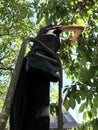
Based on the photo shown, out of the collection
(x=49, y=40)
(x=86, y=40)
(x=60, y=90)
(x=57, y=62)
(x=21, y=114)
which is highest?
(x=86, y=40)

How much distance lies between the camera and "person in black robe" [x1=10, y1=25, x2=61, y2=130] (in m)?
2.63

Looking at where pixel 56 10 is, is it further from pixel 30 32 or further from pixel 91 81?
pixel 30 32

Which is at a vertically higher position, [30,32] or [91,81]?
[30,32]

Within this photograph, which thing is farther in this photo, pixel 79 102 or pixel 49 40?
pixel 79 102

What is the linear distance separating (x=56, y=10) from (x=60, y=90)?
273 centimetres

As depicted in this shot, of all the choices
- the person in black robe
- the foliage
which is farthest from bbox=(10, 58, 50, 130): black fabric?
the foliage

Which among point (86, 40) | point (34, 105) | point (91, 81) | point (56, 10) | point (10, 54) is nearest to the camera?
point (34, 105)

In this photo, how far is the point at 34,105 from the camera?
2688 millimetres

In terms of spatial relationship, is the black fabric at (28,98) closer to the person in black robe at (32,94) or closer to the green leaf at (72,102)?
the person in black robe at (32,94)

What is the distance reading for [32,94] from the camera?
269 centimetres

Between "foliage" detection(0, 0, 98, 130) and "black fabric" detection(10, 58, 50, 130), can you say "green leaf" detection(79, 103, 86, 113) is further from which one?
"black fabric" detection(10, 58, 50, 130)

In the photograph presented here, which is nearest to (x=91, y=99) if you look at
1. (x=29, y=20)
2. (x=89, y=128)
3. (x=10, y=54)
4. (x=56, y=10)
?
(x=89, y=128)

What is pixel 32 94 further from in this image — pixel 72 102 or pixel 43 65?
pixel 72 102

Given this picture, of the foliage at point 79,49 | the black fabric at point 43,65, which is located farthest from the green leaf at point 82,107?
the black fabric at point 43,65
